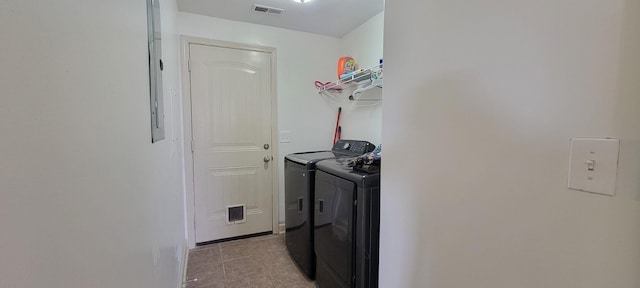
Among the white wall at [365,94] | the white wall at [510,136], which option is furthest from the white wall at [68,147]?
the white wall at [365,94]

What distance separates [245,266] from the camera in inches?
89.7

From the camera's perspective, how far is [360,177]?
1406mm

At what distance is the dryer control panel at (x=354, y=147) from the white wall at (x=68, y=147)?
186 cm

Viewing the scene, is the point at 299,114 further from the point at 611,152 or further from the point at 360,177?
the point at 611,152

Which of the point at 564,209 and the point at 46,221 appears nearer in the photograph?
the point at 46,221

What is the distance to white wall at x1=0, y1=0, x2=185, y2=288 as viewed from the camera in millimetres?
267

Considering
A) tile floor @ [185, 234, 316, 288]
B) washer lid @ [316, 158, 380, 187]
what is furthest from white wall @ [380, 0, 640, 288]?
tile floor @ [185, 234, 316, 288]

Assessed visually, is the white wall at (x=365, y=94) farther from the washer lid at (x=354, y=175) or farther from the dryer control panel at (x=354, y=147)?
the washer lid at (x=354, y=175)

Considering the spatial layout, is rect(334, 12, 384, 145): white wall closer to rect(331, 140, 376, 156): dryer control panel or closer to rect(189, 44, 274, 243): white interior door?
rect(331, 140, 376, 156): dryer control panel

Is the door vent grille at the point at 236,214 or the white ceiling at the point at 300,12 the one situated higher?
the white ceiling at the point at 300,12

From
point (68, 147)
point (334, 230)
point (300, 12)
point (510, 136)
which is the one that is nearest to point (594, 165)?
point (510, 136)

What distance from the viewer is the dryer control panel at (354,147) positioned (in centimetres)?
234

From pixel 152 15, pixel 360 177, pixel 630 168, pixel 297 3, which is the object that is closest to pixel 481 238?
pixel 630 168

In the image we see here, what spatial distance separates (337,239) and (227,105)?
1.78 metres
